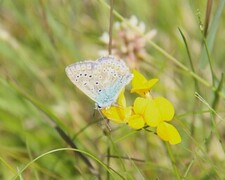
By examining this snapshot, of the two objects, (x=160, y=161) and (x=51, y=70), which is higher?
(x=51, y=70)

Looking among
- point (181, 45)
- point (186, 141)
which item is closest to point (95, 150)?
point (186, 141)

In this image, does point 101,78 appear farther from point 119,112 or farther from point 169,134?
point 169,134

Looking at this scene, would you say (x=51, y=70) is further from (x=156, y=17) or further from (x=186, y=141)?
(x=186, y=141)

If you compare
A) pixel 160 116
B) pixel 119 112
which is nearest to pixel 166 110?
pixel 160 116

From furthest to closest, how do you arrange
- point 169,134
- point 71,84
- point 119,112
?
point 71,84
point 119,112
point 169,134

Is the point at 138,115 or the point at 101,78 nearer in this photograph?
the point at 138,115

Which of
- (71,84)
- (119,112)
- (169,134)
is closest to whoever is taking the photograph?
(169,134)
